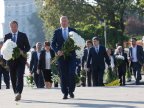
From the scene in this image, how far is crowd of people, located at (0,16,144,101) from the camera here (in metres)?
13.4

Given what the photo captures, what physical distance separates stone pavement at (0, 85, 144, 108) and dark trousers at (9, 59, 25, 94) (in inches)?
13.7

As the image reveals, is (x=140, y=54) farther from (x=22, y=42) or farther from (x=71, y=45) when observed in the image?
(x=71, y=45)

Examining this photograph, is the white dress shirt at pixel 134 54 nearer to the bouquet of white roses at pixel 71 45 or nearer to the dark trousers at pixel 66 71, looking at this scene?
the bouquet of white roses at pixel 71 45

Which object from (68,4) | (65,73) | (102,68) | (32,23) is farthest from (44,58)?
(32,23)

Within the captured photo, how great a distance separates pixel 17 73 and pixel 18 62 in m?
0.30

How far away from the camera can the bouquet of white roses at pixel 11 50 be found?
13797 mm

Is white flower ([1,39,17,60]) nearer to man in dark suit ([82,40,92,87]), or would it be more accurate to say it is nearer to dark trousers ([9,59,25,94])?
dark trousers ([9,59,25,94])

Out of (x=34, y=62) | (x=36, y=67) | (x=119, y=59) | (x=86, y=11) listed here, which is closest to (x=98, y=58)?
(x=36, y=67)

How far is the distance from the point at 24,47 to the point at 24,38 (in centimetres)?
26

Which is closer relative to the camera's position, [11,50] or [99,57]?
[11,50]

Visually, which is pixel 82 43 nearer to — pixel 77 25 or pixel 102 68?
pixel 102 68

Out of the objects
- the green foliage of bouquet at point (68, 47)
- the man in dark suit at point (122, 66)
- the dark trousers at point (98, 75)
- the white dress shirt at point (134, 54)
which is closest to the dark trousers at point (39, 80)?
the dark trousers at point (98, 75)

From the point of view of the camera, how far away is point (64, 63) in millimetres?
13398

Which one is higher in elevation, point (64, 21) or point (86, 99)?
point (64, 21)
